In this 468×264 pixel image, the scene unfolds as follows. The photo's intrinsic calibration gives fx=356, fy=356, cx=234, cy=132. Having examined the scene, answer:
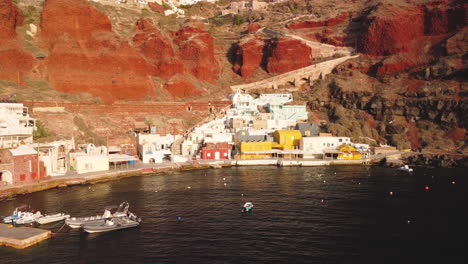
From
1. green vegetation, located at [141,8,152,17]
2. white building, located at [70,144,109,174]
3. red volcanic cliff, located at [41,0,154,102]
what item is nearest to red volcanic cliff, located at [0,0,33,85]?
red volcanic cliff, located at [41,0,154,102]

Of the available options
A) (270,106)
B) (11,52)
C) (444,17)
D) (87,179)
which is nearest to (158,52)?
(11,52)

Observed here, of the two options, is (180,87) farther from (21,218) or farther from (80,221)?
(80,221)

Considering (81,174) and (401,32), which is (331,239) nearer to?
(81,174)

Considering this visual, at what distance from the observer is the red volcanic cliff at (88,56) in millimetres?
74750

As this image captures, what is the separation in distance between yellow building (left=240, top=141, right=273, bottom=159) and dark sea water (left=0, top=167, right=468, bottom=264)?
12835 millimetres

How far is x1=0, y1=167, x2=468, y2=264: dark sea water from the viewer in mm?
23469

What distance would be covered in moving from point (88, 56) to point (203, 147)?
117ft

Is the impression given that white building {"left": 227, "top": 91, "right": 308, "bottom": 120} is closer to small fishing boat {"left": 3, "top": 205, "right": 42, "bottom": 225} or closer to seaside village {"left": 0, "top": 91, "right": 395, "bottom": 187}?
seaside village {"left": 0, "top": 91, "right": 395, "bottom": 187}

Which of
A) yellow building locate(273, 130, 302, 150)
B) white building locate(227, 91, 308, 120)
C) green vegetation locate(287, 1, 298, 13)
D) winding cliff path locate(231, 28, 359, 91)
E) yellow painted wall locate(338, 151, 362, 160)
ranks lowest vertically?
yellow painted wall locate(338, 151, 362, 160)

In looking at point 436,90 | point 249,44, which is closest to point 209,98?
point 249,44

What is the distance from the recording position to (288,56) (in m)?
104

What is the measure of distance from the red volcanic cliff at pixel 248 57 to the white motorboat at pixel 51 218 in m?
80.2

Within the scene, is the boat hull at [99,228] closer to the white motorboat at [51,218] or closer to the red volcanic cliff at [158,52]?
the white motorboat at [51,218]

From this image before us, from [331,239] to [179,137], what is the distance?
45975mm
